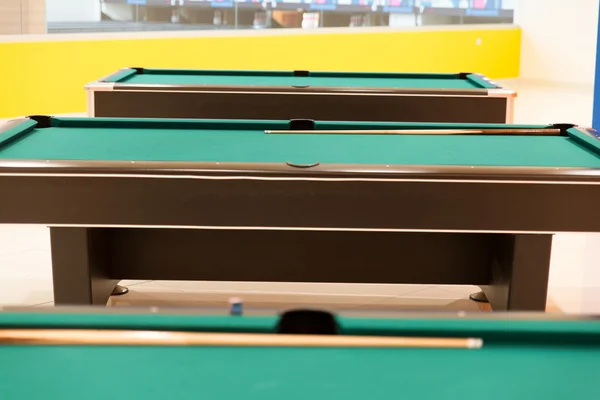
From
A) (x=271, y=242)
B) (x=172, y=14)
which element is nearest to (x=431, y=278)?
(x=271, y=242)

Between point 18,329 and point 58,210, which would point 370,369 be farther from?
point 58,210

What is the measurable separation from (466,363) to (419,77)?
3680 mm

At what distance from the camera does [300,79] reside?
461 cm

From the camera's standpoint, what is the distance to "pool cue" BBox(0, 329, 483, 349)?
123 centimetres

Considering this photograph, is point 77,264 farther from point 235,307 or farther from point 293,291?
point 235,307

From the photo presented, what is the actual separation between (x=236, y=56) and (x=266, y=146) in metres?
5.44

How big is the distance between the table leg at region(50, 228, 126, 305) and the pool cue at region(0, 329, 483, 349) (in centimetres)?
126

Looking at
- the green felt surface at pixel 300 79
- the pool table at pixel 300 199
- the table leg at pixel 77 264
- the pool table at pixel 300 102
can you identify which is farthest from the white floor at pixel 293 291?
the green felt surface at pixel 300 79

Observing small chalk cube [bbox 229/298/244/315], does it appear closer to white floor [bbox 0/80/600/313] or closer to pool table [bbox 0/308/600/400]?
pool table [bbox 0/308/600/400]

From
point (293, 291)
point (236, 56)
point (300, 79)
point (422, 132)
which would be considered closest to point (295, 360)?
point (422, 132)

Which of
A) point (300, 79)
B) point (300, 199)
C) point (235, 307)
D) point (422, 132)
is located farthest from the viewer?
point (300, 79)

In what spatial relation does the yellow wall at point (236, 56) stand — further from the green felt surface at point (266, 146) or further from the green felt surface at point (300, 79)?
the green felt surface at point (266, 146)

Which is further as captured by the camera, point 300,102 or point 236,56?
point 236,56

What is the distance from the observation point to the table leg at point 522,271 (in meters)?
2.47
